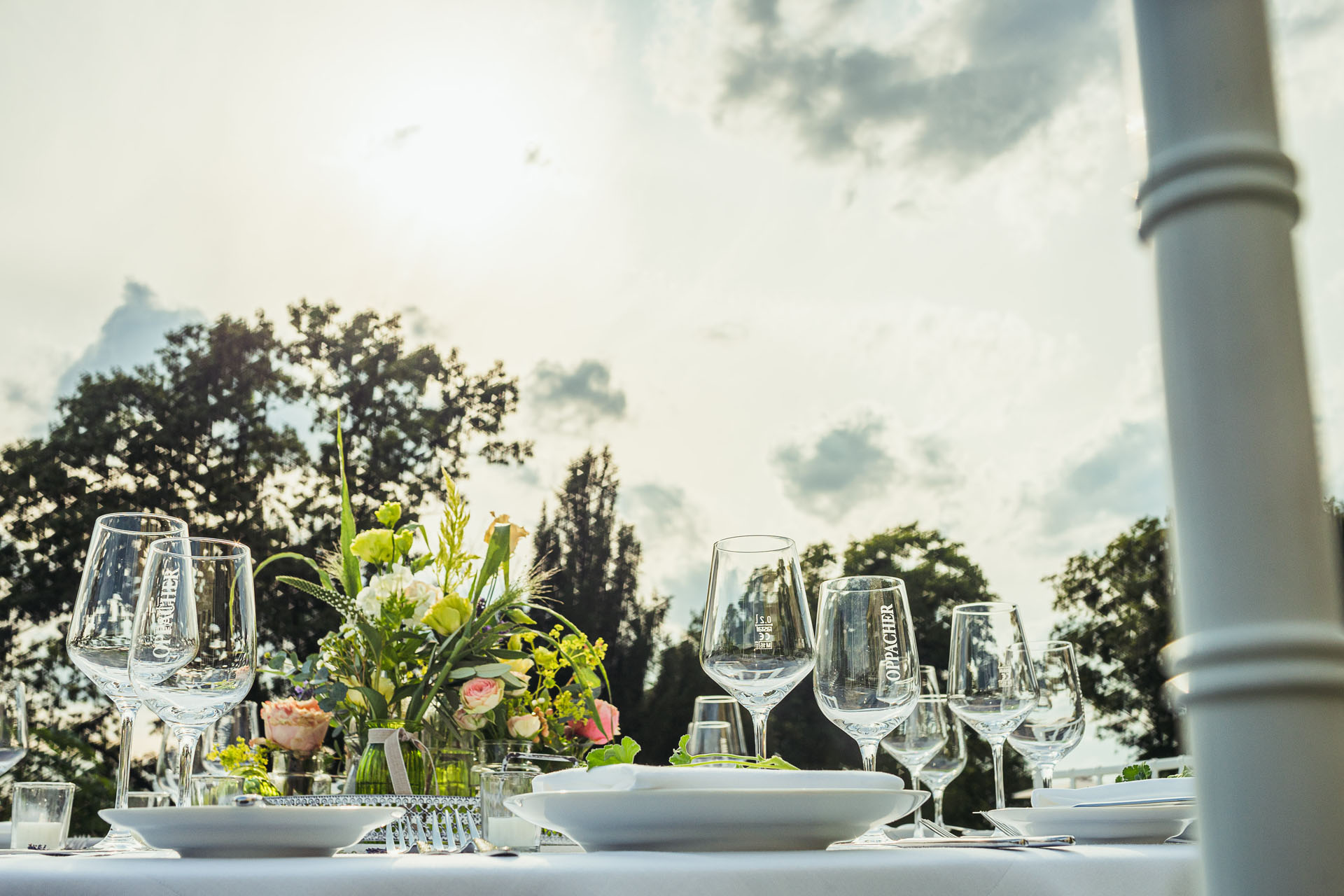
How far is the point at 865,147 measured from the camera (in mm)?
15391

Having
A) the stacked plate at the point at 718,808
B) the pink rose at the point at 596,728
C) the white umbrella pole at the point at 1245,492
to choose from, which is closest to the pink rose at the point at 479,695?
the pink rose at the point at 596,728

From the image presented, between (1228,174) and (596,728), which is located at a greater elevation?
(1228,174)

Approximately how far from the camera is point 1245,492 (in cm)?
34

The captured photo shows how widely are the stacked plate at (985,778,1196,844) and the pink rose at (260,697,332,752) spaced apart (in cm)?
101

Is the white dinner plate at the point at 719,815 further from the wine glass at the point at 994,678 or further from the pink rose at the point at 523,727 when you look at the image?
the pink rose at the point at 523,727

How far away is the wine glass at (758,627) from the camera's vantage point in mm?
1207

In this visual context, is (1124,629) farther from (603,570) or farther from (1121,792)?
(1121,792)

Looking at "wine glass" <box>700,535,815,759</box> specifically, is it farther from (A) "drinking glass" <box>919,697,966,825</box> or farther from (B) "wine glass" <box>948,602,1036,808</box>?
(A) "drinking glass" <box>919,697,966,825</box>

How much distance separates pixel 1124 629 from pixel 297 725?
40.6ft

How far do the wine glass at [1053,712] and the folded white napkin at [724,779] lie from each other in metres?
0.85

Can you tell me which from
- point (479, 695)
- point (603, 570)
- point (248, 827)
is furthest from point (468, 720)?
point (603, 570)

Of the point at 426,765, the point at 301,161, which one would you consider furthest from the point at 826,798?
the point at 301,161

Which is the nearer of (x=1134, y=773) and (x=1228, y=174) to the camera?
(x=1228, y=174)

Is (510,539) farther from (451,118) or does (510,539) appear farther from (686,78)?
(686,78)
